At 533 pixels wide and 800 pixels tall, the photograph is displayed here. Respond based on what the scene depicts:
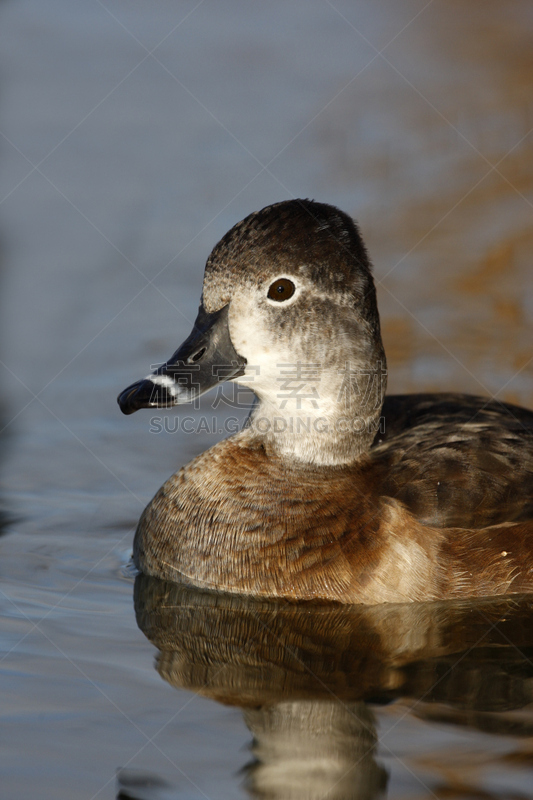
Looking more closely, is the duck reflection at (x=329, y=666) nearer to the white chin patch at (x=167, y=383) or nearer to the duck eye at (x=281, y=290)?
the white chin patch at (x=167, y=383)

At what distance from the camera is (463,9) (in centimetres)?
1220

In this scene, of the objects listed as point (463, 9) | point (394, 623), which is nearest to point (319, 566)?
point (394, 623)

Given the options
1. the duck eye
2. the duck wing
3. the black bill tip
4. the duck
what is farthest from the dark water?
the duck eye

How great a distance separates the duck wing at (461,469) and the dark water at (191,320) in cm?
44

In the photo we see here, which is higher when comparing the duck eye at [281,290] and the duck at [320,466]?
the duck eye at [281,290]

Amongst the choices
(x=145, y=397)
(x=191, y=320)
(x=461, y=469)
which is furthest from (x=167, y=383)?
(x=191, y=320)

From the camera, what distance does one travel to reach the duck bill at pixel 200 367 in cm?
441

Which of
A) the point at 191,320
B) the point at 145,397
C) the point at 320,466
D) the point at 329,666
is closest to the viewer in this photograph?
the point at 329,666

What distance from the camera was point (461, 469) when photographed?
440 centimetres

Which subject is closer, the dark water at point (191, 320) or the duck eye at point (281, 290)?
the dark water at point (191, 320)

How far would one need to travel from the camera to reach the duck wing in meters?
Answer: 4.34

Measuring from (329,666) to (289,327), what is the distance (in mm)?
1399

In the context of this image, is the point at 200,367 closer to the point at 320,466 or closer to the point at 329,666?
the point at 320,466

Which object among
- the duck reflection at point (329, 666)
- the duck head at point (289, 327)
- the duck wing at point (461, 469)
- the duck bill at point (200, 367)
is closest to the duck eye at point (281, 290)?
the duck head at point (289, 327)
